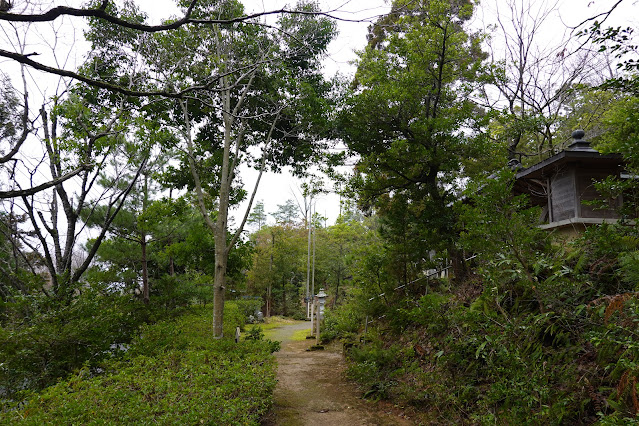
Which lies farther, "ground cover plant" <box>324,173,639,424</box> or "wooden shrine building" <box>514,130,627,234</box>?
"wooden shrine building" <box>514,130,627,234</box>

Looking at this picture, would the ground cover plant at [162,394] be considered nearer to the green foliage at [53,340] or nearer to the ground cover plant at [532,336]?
the green foliage at [53,340]

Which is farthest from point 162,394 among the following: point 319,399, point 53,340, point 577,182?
point 577,182

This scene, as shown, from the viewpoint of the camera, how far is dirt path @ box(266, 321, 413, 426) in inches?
200

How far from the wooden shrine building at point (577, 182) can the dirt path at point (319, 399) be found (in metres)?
4.43

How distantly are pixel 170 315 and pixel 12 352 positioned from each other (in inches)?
210

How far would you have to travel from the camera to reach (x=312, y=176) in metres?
9.49

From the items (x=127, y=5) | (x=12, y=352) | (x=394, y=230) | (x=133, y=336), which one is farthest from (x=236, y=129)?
(x=12, y=352)

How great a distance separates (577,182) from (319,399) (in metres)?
5.75

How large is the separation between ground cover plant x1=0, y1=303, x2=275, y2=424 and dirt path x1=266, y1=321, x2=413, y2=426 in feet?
2.02

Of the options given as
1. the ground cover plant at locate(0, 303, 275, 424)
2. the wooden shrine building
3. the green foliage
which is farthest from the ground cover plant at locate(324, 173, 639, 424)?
the green foliage

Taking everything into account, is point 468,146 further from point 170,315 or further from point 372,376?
point 170,315

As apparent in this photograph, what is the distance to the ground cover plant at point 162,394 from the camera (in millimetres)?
2834

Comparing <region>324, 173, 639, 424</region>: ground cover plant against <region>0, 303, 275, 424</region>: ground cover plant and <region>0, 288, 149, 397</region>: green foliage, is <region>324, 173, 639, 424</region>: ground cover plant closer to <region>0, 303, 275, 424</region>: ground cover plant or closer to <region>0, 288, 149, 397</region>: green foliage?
<region>0, 303, 275, 424</region>: ground cover plant

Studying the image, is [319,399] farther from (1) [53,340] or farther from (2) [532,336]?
(1) [53,340]
